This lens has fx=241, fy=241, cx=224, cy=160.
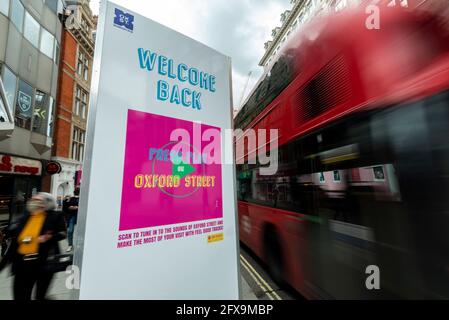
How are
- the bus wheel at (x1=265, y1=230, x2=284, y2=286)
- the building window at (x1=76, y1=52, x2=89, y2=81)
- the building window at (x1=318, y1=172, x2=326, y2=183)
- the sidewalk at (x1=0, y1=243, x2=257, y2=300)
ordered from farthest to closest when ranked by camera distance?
1. the building window at (x1=76, y1=52, x2=89, y2=81)
2. the bus wheel at (x1=265, y1=230, x2=284, y2=286)
3. the sidewalk at (x1=0, y1=243, x2=257, y2=300)
4. the building window at (x1=318, y1=172, x2=326, y2=183)

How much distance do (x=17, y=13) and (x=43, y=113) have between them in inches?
185

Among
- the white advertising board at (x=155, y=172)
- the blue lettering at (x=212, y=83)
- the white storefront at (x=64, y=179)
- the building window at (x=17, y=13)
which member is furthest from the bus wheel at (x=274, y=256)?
the white storefront at (x=64, y=179)

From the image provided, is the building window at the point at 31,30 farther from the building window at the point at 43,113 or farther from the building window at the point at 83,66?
the building window at the point at 83,66

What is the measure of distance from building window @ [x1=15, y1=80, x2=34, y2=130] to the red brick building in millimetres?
3374

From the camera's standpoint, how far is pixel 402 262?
206cm

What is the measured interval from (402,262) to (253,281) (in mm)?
3304

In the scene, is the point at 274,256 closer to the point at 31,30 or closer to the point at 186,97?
the point at 186,97

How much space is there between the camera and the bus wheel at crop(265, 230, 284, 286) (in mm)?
4320

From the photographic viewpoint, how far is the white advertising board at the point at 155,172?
1.34 metres

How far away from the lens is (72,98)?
57.2ft

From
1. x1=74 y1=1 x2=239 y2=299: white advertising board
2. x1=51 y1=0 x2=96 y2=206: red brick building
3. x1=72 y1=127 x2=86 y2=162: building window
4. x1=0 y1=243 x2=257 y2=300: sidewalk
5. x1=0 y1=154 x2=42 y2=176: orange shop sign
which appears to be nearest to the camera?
x1=74 y1=1 x2=239 y2=299: white advertising board

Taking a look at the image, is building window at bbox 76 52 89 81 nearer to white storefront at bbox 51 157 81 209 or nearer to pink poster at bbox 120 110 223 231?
white storefront at bbox 51 157 81 209

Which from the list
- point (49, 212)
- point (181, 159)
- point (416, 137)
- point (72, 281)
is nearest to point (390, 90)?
point (416, 137)

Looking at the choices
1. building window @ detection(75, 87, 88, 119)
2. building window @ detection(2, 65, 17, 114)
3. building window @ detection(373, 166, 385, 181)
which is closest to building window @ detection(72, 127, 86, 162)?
building window @ detection(75, 87, 88, 119)
